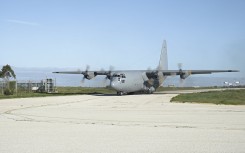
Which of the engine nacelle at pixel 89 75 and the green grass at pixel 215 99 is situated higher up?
the engine nacelle at pixel 89 75

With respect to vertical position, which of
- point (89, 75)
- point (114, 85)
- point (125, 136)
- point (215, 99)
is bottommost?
point (125, 136)

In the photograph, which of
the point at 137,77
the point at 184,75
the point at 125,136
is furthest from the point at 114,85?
the point at 125,136

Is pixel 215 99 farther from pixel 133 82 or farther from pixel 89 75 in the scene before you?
pixel 89 75

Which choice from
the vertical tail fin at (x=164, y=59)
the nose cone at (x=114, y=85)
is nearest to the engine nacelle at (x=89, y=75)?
the nose cone at (x=114, y=85)

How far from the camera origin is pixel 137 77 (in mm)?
51906

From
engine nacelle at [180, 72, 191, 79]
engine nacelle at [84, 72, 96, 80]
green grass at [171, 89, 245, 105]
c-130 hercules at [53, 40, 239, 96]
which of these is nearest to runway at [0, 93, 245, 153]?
green grass at [171, 89, 245, 105]

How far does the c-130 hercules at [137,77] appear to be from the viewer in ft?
160

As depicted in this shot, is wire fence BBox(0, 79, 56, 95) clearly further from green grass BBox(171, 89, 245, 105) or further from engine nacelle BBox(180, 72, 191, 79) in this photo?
green grass BBox(171, 89, 245, 105)

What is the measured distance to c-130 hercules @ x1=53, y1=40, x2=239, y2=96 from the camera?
48656mm

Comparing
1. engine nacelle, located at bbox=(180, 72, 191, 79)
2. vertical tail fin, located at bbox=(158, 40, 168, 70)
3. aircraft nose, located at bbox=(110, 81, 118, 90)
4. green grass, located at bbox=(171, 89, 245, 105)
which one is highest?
vertical tail fin, located at bbox=(158, 40, 168, 70)

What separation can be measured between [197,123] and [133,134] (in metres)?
4.52

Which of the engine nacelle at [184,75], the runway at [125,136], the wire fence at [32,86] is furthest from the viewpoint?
the wire fence at [32,86]

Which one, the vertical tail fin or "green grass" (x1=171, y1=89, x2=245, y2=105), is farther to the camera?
the vertical tail fin

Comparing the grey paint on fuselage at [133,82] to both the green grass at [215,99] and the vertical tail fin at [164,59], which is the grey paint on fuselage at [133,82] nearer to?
the vertical tail fin at [164,59]
